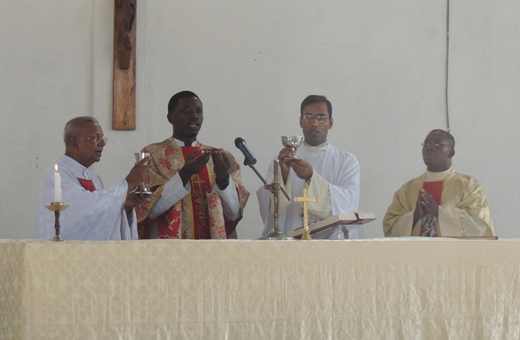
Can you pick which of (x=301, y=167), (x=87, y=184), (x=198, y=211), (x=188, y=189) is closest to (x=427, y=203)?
(x=301, y=167)

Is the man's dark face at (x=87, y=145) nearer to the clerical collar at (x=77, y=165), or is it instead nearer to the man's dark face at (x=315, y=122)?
the clerical collar at (x=77, y=165)

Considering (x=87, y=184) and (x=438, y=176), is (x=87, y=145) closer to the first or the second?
(x=87, y=184)

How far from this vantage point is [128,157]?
21.0ft

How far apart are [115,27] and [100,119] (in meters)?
0.73

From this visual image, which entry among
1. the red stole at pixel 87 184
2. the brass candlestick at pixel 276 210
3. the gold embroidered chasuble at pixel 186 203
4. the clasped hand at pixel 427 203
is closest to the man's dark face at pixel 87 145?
the red stole at pixel 87 184

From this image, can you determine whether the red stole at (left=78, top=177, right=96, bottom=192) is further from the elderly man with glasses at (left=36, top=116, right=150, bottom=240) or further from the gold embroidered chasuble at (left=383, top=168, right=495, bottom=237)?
the gold embroidered chasuble at (left=383, top=168, right=495, bottom=237)

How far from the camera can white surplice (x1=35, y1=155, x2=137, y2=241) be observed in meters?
4.23

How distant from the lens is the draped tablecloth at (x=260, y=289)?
123 inches

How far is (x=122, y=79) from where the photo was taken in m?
6.38

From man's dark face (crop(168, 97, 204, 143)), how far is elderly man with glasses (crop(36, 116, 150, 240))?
880 millimetres

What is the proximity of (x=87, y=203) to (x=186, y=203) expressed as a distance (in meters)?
1.13

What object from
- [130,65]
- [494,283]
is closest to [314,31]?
[130,65]

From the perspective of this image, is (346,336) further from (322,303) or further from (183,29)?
(183,29)

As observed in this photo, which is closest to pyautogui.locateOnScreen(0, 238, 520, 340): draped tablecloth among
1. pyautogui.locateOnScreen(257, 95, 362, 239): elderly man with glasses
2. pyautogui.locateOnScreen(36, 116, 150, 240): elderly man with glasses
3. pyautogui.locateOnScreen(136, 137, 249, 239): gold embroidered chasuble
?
pyautogui.locateOnScreen(36, 116, 150, 240): elderly man with glasses
